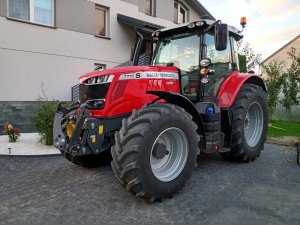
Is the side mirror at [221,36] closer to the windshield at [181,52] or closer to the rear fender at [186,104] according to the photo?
the windshield at [181,52]

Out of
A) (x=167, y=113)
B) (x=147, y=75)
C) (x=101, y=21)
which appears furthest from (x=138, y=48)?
(x=101, y=21)

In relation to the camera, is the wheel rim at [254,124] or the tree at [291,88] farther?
the tree at [291,88]

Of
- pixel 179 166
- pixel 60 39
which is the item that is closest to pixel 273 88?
pixel 60 39

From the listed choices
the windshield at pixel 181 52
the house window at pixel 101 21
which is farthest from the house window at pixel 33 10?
the windshield at pixel 181 52

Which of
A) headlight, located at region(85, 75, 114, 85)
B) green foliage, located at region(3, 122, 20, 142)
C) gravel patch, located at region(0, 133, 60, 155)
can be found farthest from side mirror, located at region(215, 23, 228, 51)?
green foliage, located at region(3, 122, 20, 142)

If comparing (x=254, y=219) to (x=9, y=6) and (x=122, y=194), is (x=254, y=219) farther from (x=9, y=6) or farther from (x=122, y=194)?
(x=9, y=6)

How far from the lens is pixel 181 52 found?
511cm

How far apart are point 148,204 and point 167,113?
108 cm

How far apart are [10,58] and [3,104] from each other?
1507 mm

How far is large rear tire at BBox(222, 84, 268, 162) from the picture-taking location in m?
5.17

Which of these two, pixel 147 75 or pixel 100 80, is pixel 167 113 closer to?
pixel 147 75

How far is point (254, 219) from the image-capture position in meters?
3.30

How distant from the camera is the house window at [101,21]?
13281mm

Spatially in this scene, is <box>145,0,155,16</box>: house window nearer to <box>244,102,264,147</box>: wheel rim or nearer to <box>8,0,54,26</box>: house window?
<box>8,0,54,26</box>: house window
